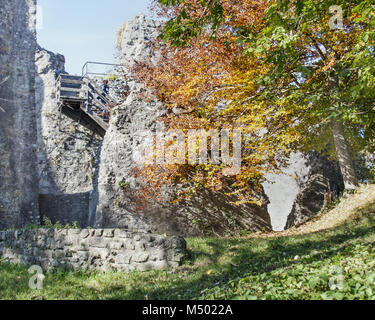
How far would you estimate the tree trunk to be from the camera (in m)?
12.0

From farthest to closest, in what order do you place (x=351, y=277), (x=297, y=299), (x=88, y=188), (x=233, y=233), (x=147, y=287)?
(x=88, y=188), (x=233, y=233), (x=147, y=287), (x=351, y=277), (x=297, y=299)

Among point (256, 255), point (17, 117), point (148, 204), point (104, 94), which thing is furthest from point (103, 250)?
point (104, 94)

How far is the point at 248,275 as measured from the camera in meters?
6.27

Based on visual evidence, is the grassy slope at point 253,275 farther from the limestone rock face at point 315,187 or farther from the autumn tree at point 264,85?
the limestone rock face at point 315,187

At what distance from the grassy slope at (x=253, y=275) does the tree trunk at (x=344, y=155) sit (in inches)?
40.2

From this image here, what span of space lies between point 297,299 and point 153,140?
32.8ft

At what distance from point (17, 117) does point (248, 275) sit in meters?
13.1

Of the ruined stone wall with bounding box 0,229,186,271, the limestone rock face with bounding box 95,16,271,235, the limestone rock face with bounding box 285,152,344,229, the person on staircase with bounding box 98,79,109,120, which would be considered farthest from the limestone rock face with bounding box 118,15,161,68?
the ruined stone wall with bounding box 0,229,186,271

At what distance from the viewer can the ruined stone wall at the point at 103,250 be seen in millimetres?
8141

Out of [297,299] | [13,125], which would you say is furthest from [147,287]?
[13,125]

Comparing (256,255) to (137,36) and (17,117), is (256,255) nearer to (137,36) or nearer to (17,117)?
(17,117)

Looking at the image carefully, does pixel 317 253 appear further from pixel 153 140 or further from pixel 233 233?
pixel 153 140

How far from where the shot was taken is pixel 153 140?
13.5 meters

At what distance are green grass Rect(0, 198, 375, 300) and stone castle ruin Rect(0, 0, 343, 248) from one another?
2.74m
